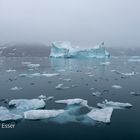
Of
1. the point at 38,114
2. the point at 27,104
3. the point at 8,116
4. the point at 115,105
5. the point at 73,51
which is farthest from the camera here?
the point at 73,51

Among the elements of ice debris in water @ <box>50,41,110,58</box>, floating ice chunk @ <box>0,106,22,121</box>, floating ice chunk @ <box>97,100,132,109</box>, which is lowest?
floating ice chunk @ <box>97,100,132,109</box>

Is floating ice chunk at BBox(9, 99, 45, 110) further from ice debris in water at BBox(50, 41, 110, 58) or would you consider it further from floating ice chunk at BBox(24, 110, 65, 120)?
ice debris in water at BBox(50, 41, 110, 58)

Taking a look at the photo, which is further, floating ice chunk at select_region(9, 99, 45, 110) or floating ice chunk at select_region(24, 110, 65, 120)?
floating ice chunk at select_region(9, 99, 45, 110)

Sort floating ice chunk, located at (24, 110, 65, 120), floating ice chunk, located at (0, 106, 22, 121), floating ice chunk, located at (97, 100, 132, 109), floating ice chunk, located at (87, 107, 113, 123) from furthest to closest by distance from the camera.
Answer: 1. floating ice chunk, located at (97, 100, 132, 109)
2. floating ice chunk, located at (24, 110, 65, 120)
3. floating ice chunk, located at (87, 107, 113, 123)
4. floating ice chunk, located at (0, 106, 22, 121)

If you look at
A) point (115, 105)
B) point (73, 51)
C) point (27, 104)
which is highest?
point (73, 51)

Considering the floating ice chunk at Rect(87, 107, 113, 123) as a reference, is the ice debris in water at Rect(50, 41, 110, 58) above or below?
above

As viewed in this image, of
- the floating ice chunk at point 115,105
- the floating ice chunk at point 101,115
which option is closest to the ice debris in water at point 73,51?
the floating ice chunk at point 115,105

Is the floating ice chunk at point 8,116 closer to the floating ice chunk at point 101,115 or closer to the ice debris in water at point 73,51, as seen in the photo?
the floating ice chunk at point 101,115

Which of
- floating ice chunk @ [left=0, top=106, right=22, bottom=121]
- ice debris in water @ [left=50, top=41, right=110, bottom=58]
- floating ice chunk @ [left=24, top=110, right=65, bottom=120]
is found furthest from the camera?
ice debris in water @ [left=50, top=41, right=110, bottom=58]

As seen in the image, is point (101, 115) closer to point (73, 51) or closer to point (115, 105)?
point (115, 105)

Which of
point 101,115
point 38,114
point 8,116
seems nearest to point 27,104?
point 38,114

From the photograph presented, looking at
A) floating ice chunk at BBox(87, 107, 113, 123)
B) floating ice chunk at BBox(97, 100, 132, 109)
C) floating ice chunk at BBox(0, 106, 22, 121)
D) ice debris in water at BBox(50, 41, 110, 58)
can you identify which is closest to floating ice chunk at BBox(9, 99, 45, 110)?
floating ice chunk at BBox(0, 106, 22, 121)

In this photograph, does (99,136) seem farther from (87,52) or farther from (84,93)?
(87,52)
